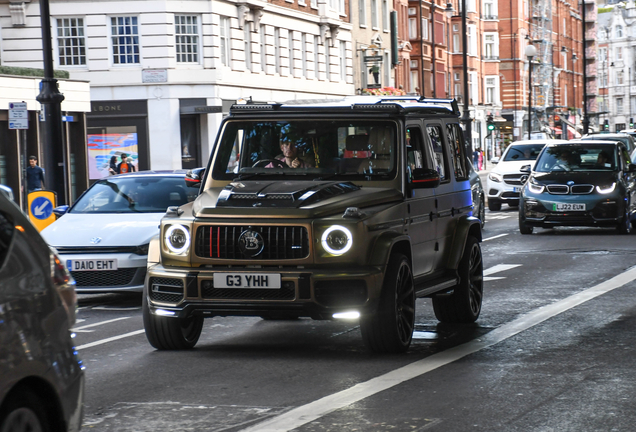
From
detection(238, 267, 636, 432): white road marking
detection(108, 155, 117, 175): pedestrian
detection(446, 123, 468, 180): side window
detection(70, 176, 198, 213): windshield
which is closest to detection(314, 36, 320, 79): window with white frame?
detection(108, 155, 117, 175): pedestrian

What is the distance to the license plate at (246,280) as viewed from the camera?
8695 millimetres

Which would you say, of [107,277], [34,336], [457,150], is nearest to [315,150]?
[457,150]

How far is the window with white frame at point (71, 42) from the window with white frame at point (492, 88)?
55.4 meters

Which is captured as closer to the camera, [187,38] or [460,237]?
[460,237]

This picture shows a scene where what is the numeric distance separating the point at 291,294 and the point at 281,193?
0.77 meters

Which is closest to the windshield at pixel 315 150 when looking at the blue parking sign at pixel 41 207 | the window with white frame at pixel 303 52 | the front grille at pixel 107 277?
the front grille at pixel 107 277

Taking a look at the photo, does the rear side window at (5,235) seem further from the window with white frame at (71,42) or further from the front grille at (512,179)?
the window with white frame at (71,42)

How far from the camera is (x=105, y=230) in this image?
523 inches

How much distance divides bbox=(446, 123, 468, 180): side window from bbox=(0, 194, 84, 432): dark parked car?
6.46 meters

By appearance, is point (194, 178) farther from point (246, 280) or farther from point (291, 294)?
point (291, 294)

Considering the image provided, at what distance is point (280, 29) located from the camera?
53.0m

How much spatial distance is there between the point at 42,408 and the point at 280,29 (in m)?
49.0

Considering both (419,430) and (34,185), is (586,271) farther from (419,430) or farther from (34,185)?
(34,185)

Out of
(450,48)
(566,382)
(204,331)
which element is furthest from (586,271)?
(450,48)
